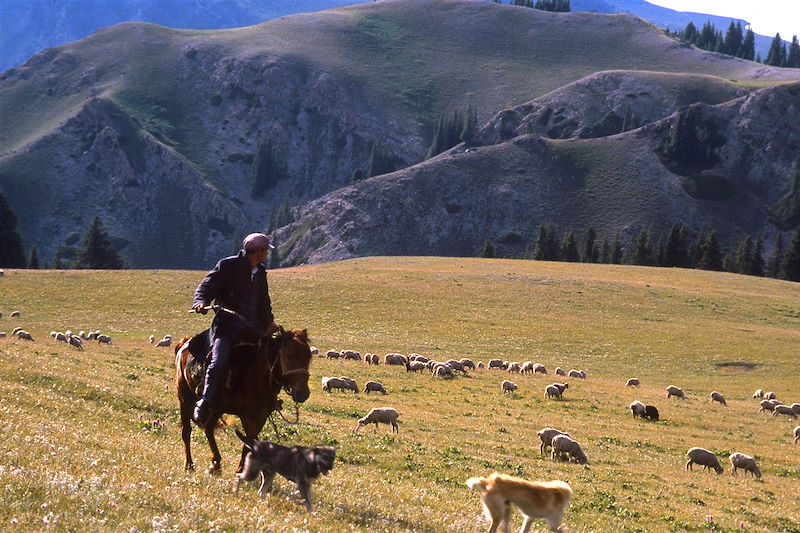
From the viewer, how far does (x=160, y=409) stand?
72.1 feet

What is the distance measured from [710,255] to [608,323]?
7980cm

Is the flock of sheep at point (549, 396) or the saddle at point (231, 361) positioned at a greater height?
the saddle at point (231, 361)

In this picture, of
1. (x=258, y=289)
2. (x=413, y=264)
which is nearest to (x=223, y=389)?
(x=258, y=289)

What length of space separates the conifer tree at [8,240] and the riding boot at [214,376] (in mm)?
101699

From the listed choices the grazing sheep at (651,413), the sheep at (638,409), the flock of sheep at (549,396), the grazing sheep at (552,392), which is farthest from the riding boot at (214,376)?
the grazing sheep at (552,392)

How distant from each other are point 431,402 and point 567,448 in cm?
1063

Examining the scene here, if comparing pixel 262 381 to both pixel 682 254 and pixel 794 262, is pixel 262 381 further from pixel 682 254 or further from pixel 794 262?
pixel 794 262

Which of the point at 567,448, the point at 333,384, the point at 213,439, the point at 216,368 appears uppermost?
the point at 216,368

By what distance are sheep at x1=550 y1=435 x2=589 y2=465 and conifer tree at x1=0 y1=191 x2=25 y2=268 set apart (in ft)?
315

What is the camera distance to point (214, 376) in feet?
42.5

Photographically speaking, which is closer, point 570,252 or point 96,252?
point 96,252

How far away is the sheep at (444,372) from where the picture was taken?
143ft

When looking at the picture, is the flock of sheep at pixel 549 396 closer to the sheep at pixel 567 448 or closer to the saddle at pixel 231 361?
the sheep at pixel 567 448

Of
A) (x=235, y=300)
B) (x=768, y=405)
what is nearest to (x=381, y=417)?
(x=235, y=300)
